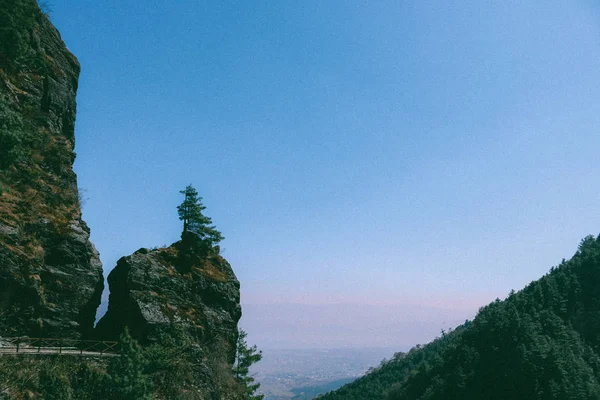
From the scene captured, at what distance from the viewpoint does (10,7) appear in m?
32.2

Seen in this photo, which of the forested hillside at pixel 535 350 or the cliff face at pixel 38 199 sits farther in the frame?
the forested hillside at pixel 535 350

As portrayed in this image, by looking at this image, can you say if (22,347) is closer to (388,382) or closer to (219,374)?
(219,374)

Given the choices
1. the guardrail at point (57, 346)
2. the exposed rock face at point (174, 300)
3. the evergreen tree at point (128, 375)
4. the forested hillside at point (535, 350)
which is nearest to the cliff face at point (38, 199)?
the guardrail at point (57, 346)

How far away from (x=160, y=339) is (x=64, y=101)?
27.2 metres

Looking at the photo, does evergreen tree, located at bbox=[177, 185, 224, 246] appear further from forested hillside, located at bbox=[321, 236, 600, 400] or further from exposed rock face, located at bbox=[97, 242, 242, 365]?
forested hillside, located at bbox=[321, 236, 600, 400]

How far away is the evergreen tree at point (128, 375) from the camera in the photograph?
26031 millimetres

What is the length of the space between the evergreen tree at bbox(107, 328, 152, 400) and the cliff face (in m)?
6.28

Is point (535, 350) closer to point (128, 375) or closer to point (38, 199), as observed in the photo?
point (128, 375)

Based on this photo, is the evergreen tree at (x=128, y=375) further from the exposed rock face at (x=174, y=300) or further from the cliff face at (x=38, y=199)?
the cliff face at (x=38, y=199)

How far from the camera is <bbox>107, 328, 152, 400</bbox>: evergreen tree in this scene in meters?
26.0

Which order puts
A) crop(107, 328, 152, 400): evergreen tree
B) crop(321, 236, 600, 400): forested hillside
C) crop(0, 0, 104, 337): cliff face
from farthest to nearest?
1. crop(321, 236, 600, 400): forested hillside
2. crop(0, 0, 104, 337): cliff face
3. crop(107, 328, 152, 400): evergreen tree

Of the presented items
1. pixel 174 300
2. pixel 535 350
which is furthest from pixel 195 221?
pixel 535 350

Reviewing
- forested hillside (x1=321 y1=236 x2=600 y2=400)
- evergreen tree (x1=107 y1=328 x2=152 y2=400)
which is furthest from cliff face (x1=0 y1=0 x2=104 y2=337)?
forested hillside (x1=321 y1=236 x2=600 y2=400)

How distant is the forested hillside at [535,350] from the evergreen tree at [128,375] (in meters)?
72.6
